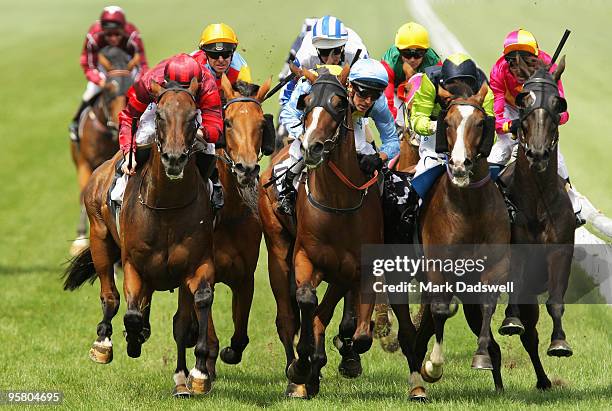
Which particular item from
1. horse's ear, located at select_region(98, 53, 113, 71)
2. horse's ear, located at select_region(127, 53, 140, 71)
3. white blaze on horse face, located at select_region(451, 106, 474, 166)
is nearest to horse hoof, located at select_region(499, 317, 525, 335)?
white blaze on horse face, located at select_region(451, 106, 474, 166)

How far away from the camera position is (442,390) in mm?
10109

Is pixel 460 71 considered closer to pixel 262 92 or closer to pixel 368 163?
pixel 368 163

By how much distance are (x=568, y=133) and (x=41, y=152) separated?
11.3 metres

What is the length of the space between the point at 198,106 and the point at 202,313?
153cm

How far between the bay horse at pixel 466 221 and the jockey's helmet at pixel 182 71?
71.4 inches

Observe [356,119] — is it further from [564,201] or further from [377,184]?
[564,201]

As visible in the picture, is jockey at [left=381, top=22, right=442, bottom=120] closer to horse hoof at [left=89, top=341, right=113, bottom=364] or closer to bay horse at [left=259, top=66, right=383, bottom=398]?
bay horse at [left=259, top=66, right=383, bottom=398]

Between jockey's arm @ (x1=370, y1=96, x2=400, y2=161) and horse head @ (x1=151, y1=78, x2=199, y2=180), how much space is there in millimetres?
1527

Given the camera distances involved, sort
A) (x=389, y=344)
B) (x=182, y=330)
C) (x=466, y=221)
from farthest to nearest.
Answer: (x=389, y=344) → (x=182, y=330) → (x=466, y=221)

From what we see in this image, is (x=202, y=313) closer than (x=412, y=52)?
Yes

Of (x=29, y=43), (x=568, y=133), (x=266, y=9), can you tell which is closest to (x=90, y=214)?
(x=568, y=133)

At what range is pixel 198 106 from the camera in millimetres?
9734

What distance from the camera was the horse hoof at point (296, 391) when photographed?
386 inches

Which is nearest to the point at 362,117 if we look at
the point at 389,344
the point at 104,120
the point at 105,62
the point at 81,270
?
the point at 389,344
